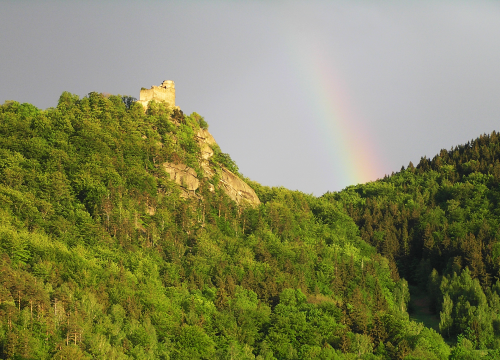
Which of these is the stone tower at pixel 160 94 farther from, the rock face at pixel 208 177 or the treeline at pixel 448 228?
the treeline at pixel 448 228

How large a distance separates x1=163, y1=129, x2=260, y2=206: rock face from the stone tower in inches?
338

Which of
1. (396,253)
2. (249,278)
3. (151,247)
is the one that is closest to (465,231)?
(396,253)

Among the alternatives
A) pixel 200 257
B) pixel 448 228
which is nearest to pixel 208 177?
pixel 200 257

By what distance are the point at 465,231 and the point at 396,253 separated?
12946 millimetres

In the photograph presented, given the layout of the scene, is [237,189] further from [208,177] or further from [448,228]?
[448,228]

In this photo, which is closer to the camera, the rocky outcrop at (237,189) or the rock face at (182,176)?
the rock face at (182,176)

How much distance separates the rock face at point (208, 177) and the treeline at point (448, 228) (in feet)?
82.0

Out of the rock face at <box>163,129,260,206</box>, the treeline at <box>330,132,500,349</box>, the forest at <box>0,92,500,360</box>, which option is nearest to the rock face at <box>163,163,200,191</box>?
the rock face at <box>163,129,260,206</box>

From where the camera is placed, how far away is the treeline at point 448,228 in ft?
379

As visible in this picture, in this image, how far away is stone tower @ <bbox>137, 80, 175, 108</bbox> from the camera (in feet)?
483

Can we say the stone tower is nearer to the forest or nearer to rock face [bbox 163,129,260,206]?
the forest

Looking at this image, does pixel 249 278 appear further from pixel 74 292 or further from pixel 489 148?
pixel 489 148

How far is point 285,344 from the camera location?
A: 3954 inches

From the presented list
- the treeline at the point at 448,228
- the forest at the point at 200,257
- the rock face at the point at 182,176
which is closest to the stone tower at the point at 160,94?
the forest at the point at 200,257
